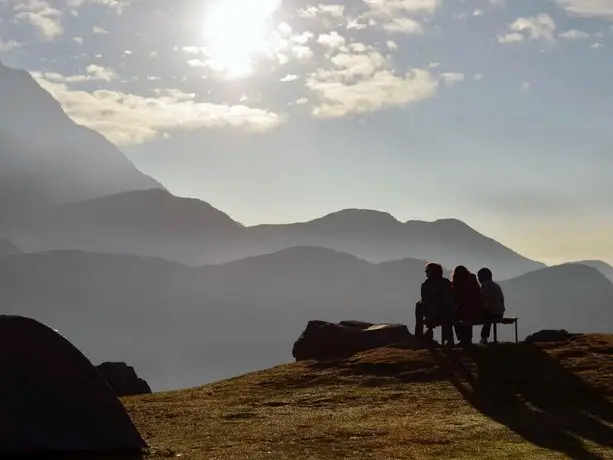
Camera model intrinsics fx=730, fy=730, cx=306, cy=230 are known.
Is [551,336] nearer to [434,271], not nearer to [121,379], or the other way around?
[434,271]

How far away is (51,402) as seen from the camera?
543 inches

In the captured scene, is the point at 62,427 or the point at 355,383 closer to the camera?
the point at 62,427

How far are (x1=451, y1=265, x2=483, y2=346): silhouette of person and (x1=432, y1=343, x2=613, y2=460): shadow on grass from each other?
135 cm

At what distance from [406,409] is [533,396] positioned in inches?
142

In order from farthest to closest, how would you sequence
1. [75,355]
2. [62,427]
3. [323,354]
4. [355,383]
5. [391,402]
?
[323,354] → [355,383] → [391,402] → [75,355] → [62,427]

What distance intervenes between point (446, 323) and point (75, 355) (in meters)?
15.7

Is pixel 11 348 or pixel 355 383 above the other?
pixel 11 348

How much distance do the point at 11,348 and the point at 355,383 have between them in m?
12.7

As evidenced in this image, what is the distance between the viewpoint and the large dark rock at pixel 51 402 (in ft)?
43.8

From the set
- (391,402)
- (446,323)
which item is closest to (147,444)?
(391,402)

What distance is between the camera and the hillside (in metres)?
13.9

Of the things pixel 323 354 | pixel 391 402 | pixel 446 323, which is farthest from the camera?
pixel 323 354

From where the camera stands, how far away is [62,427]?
44.8ft

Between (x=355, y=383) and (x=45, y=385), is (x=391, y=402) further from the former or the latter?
(x=45, y=385)
